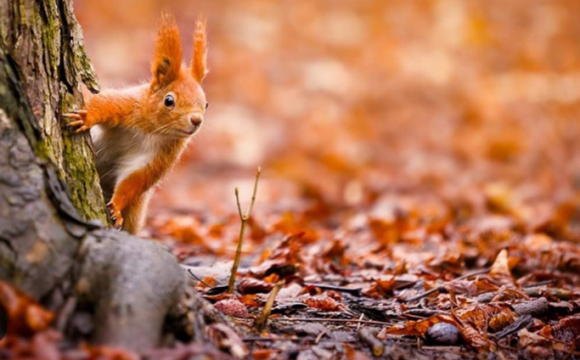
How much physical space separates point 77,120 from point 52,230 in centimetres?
57

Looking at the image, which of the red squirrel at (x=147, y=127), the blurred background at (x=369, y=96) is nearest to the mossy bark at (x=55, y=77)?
the red squirrel at (x=147, y=127)

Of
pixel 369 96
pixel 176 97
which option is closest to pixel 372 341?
pixel 176 97

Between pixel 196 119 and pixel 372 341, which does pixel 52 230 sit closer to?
pixel 372 341

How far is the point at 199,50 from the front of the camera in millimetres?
3020

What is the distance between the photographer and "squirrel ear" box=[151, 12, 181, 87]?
270 centimetres

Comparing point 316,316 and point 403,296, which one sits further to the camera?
point 403,296

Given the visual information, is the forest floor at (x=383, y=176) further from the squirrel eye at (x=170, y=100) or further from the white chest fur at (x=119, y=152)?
the squirrel eye at (x=170, y=100)

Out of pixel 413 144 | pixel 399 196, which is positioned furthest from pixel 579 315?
pixel 413 144

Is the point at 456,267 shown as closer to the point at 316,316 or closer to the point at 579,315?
the point at 579,315

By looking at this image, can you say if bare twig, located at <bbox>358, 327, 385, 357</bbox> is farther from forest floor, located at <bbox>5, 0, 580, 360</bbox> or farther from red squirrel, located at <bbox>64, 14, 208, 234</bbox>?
red squirrel, located at <bbox>64, 14, 208, 234</bbox>

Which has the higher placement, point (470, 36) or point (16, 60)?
point (470, 36)

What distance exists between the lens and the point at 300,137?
880 centimetres

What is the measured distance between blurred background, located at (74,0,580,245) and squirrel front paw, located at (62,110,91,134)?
3051 millimetres

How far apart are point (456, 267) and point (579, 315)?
1004mm
